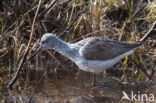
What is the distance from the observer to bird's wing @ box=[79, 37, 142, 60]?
5.76m

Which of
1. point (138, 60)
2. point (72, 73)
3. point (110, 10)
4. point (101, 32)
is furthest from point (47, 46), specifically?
point (110, 10)

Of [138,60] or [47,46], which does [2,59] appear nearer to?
[47,46]

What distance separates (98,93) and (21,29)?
276cm

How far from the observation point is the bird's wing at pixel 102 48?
5757 millimetres

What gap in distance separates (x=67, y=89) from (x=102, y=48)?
3.73ft

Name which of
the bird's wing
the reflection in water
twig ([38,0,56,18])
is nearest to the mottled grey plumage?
the bird's wing

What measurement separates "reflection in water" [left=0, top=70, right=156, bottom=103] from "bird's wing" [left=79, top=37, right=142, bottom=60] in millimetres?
615

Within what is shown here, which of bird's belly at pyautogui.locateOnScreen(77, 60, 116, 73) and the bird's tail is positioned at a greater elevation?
the bird's tail

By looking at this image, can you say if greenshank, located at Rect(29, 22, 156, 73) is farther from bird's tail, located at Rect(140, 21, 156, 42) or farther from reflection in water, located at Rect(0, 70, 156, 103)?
bird's tail, located at Rect(140, 21, 156, 42)

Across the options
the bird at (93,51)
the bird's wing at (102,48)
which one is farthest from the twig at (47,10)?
the bird's wing at (102,48)

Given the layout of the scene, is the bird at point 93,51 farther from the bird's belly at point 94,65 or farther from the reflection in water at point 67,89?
the reflection in water at point 67,89

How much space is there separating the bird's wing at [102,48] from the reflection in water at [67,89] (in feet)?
2.02

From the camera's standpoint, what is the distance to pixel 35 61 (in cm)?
724

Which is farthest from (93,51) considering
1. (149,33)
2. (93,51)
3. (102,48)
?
Result: (149,33)
